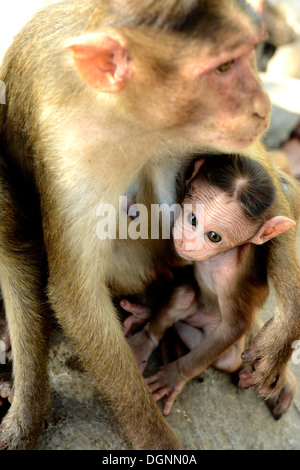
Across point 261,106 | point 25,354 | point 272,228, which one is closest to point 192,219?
point 272,228

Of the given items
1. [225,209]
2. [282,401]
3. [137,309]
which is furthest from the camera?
[282,401]

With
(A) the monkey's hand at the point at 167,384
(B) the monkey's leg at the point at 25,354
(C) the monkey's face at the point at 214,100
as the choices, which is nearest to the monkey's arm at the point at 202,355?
(A) the monkey's hand at the point at 167,384

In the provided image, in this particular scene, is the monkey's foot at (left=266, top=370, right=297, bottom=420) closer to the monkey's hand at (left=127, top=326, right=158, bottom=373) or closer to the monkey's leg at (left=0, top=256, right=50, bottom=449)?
the monkey's hand at (left=127, top=326, right=158, bottom=373)

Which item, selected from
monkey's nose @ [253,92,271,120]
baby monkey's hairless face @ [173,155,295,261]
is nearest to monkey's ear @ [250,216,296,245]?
baby monkey's hairless face @ [173,155,295,261]

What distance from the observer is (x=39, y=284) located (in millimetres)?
3527

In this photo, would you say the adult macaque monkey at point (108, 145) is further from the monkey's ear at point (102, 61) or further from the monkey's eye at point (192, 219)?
the monkey's eye at point (192, 219)

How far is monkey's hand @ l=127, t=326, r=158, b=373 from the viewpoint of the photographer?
12.5ft

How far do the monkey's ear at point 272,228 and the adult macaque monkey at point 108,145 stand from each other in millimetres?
275

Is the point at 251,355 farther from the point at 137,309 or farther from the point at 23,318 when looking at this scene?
the point at 23,318

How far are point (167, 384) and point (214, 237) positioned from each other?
3.15 feet

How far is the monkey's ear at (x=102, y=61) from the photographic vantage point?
2.46 metres

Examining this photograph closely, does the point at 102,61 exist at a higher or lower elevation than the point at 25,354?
higher

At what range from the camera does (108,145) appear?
115 inches

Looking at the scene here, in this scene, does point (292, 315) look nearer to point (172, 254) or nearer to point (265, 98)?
point (172, 254)
